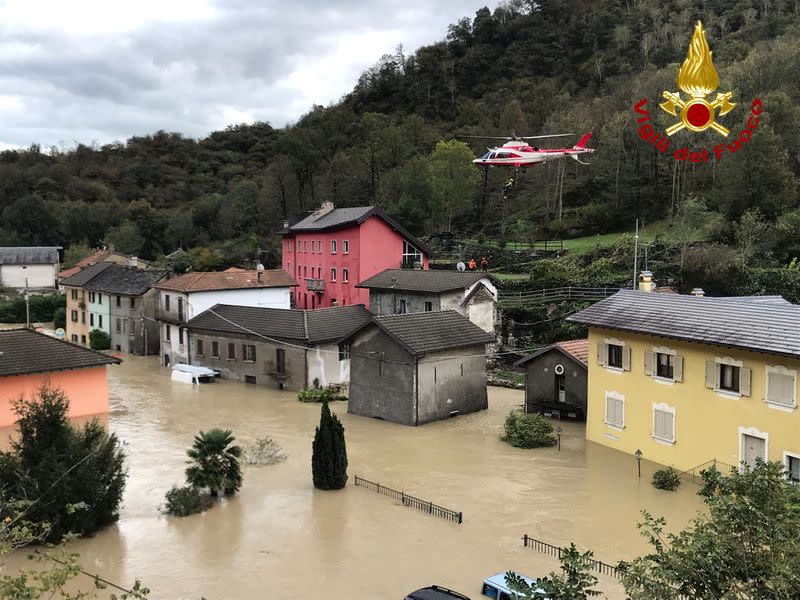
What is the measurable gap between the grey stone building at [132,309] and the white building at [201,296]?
6.56 feet

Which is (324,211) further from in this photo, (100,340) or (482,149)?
(482,149)

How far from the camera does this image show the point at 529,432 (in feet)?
87.3

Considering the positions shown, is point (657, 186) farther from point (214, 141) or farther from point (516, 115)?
point (214, 141)

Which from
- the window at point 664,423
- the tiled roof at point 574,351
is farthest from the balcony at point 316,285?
the window at point 664,423

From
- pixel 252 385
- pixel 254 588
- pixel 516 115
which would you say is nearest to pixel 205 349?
pixel 252 385

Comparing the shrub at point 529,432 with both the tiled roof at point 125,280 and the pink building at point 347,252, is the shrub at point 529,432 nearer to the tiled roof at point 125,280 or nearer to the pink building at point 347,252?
the pink building at point 347,252

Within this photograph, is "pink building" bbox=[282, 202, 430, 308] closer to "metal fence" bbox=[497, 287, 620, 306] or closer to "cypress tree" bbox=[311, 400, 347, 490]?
"metal fence" bbox=[497, 287, 620, 306]

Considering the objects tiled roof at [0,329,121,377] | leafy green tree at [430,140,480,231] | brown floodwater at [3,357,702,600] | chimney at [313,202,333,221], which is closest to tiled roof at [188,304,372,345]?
brown floodwater at [3,357,702,600]

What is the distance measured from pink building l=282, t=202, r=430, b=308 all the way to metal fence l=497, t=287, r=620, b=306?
8.80 m

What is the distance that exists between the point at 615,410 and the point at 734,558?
17040 mm

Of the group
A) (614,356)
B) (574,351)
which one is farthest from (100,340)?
(614,356)

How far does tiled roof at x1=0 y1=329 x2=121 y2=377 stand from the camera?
24172 mm

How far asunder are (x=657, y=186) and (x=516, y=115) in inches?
879

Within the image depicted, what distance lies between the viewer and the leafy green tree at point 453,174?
6084 cm
